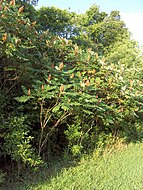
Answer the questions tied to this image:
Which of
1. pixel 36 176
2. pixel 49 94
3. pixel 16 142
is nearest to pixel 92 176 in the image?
pixel 36 176

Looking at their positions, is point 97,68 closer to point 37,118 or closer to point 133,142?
point 37,118

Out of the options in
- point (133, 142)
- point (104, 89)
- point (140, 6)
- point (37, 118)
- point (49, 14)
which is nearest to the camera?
point (37, 118)

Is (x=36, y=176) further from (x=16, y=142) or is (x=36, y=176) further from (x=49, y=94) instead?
(x=49, y=94)

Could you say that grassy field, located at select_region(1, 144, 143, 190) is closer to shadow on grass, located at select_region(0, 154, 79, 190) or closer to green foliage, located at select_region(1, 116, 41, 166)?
shadow on grass, located at select_region(0, 154, 79, 190)

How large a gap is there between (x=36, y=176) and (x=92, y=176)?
799mm

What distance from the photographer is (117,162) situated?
469 centimetres

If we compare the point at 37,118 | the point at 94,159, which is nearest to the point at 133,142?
the point at 94,159

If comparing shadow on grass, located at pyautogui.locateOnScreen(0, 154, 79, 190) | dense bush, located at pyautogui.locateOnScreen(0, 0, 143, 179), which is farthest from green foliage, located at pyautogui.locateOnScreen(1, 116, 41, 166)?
shadow on grass, located at pyautogui.locateOnScreen(0, 154, 79, 190)

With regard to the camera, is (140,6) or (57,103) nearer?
(57,103)

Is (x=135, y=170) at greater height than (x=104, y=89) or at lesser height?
lesser

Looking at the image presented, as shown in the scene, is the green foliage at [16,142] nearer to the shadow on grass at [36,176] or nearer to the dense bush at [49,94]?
the dense bush at [49,94]

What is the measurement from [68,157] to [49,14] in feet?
33.2

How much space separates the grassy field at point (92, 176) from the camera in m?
3.44

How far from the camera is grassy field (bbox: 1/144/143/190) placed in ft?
11.3
